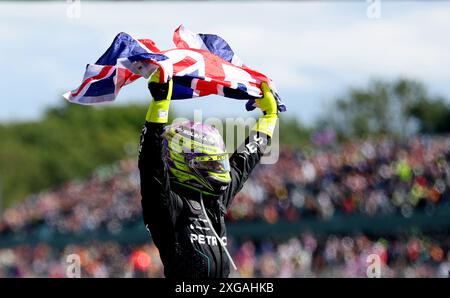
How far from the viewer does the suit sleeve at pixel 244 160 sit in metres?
6.60

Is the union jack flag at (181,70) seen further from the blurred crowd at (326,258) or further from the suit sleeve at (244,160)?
the blurred crowd at (326,258)

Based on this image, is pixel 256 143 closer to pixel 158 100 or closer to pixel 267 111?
pixel 267 111

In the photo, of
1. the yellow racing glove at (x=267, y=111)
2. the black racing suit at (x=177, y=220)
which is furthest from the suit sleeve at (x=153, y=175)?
the yellow racing glove at (x=267, y=111)

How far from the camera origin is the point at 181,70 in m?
6.35

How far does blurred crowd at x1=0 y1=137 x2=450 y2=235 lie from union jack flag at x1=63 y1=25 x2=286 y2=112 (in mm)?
14048

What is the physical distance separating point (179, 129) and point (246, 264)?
16.1 meters

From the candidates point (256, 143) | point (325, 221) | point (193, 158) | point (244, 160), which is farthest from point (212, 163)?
point (325, 221)

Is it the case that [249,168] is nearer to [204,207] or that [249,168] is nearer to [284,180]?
[204,207]

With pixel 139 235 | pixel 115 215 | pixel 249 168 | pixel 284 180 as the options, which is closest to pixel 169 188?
pixel 249 168

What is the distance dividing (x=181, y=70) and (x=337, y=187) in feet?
55.8

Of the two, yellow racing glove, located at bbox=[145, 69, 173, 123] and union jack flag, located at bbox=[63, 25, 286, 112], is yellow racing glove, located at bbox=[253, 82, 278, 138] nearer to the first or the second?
union jack flag, located at bbox=[63, 25, 286, 112]

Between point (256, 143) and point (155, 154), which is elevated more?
point (155, 154)

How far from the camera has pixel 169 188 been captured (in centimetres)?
586

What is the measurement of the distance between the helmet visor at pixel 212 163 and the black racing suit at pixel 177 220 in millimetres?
168
